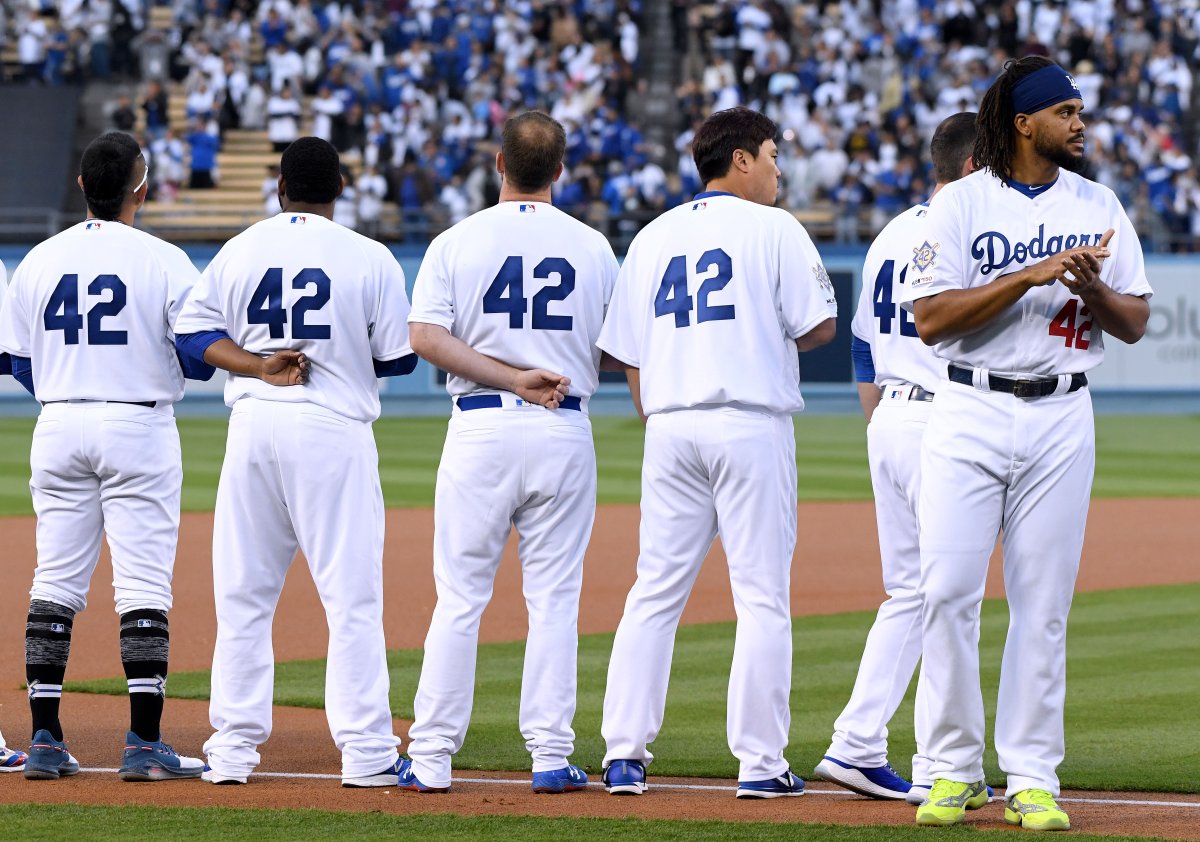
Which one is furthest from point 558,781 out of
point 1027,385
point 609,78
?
point 609,78

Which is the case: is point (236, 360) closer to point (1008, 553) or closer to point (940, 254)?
point (940, 254)

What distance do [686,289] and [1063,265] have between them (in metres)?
1.37

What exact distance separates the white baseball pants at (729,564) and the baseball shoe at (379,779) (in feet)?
2.37

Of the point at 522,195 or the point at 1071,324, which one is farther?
the point at 522,195

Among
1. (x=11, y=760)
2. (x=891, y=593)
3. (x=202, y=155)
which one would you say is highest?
(x=202, y=155)

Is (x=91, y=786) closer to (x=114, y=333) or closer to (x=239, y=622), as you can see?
(x=239, y=622)

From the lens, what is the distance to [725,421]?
5.92 metres

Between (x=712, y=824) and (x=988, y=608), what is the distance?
5814mm

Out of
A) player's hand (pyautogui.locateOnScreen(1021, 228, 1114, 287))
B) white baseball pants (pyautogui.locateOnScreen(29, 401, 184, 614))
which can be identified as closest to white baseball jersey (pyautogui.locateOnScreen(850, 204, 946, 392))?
player's hand (pyautogui.locateOnScreen(1021, 228, 1114, 287))

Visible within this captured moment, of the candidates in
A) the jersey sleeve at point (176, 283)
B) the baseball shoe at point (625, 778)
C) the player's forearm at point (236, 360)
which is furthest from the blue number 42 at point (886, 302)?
the jersey sleeve at point (176, 283)

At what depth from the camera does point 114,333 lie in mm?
6363

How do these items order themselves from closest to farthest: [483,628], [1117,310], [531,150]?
[1117,310] → [531,150] → [483,628]

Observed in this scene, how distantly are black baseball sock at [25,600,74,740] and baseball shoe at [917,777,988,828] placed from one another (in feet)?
10.0

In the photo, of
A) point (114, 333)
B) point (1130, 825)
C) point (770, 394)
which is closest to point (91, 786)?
point (114, 333)
